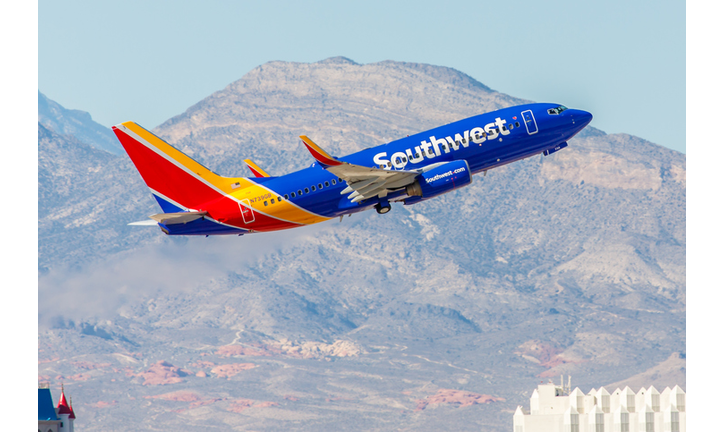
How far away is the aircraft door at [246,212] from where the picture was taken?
100 m

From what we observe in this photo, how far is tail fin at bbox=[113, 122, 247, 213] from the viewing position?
10275cm

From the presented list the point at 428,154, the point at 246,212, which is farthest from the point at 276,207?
the point at 428,154

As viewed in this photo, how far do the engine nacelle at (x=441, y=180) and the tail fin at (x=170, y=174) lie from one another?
16.4m

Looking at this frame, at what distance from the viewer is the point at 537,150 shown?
10256 centimetres

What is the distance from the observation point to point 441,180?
318 feet

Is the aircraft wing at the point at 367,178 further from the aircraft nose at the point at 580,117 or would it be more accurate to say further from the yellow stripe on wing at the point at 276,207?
the aircraft nose at the point at 580,117

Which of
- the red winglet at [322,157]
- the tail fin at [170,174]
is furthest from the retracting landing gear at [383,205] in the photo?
the tail fin at [170,174]

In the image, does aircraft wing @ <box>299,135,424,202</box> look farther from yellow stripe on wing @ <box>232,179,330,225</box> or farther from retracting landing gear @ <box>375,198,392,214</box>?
yellow stripe on wing @ <box>232,179,330,225</box>

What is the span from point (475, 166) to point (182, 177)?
26.7 metres

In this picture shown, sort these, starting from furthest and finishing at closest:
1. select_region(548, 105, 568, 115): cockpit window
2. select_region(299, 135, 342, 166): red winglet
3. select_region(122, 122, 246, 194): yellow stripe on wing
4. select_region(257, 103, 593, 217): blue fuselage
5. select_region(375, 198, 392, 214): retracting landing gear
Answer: select_region(548, 105, 568, 115): cockpit window → select_region(122, 122, 246, 194): yellow stripe on wing → select_region(375, 198, 392, 214): retracting landing gear → select_region(257, 103, 593, 217): blue fuselage → select_region(299, 135, 342, 166): red winglet

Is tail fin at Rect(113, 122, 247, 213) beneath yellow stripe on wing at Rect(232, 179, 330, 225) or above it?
above

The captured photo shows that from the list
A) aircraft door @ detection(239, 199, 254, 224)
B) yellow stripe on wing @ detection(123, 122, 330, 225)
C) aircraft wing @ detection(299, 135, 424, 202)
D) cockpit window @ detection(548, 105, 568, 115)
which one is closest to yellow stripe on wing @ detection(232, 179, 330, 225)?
yellow stripe on wing @ detection(123, 122, 330, 225)

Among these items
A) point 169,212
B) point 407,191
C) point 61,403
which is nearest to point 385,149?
point 407,191
